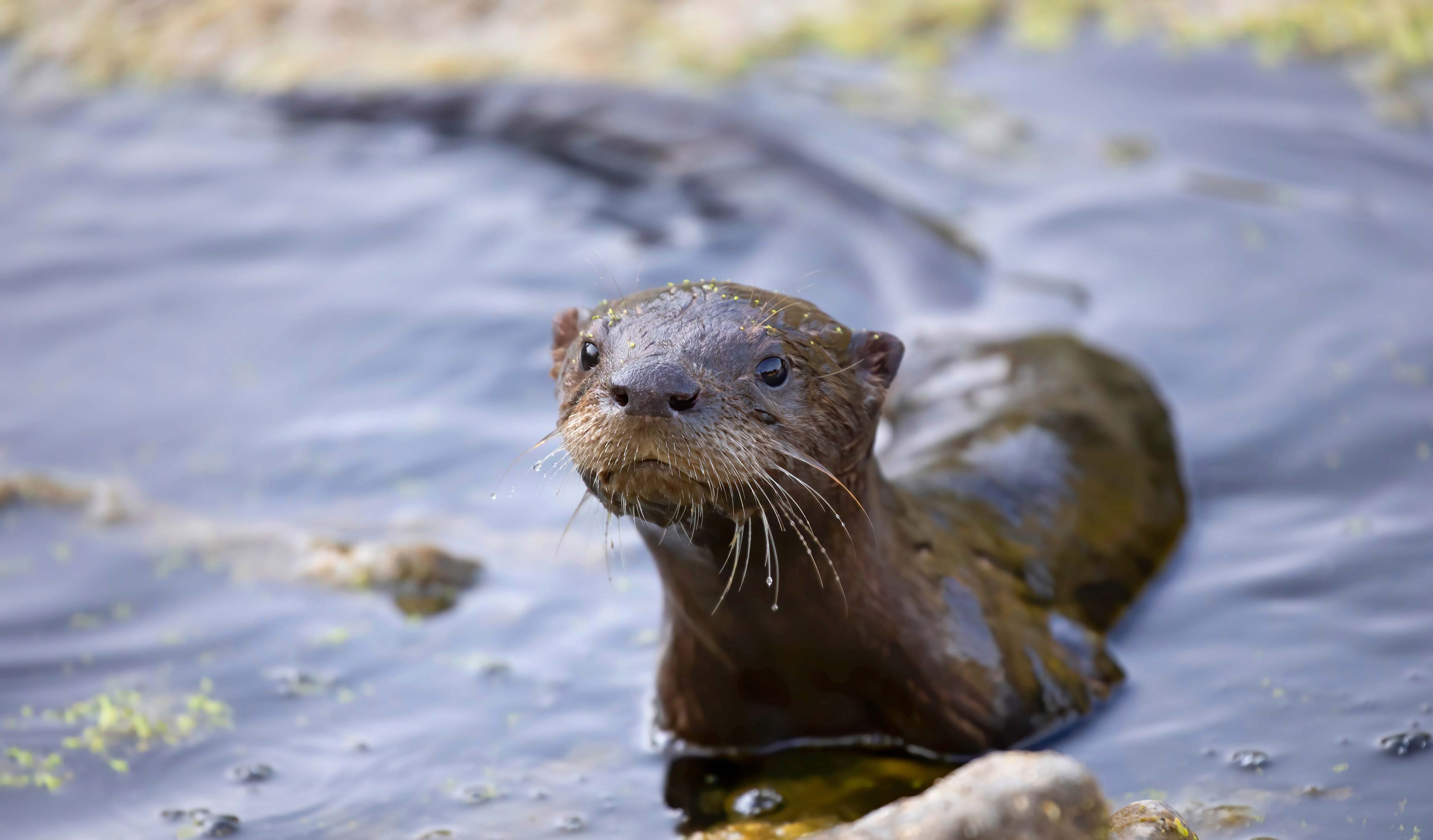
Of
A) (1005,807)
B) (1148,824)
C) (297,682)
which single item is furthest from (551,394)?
(1005,807)

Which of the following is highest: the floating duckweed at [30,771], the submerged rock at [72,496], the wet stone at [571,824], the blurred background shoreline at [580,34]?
the blurred background shoreline at [580,34]

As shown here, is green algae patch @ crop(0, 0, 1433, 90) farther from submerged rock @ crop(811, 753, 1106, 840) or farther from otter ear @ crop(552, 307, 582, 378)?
submerged rock @ crop(811, 753, 1106, 840)

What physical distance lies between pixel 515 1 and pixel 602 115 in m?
2.47

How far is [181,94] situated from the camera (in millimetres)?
8688

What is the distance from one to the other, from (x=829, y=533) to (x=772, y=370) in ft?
1.37

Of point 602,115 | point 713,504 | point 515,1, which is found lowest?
point 713,504

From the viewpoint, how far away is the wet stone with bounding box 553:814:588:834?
10.6ft

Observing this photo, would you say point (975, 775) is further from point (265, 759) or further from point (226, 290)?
point (226, 290)

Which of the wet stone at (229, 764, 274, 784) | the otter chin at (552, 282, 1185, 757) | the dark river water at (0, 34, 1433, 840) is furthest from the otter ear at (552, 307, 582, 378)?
the wet stone at (229, 764, 274, 784)

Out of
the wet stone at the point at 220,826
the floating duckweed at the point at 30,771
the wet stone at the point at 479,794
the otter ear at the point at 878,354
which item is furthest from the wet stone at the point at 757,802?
the floating duckweed at the point at 30,771

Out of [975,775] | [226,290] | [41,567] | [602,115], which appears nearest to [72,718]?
[41,567]

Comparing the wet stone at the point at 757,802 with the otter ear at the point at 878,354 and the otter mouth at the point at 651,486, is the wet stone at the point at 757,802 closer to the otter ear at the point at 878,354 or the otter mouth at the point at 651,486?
the otter mouth at the point at 651,486

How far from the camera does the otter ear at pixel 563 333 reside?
3281mm

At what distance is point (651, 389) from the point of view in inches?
105
